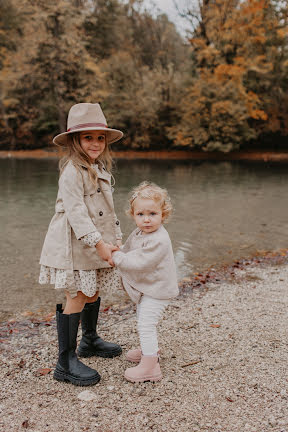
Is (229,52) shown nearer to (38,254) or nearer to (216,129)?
(216,129)

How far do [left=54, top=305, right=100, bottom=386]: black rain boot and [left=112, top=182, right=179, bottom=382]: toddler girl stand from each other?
277 millimetres

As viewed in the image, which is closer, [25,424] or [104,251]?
[25,424]

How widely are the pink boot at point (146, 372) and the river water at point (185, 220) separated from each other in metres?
1.81

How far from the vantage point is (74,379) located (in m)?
2.73

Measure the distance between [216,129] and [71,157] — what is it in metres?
25.1

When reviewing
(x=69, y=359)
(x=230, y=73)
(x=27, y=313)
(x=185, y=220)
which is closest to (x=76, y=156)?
(x=69, y=359)

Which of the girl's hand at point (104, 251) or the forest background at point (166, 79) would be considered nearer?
the girl's hand at point (104, 251)

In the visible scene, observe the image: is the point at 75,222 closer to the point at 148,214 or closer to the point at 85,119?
the point at 148,214

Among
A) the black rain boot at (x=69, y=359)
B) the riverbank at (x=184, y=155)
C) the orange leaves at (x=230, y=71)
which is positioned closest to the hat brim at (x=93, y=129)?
the black rain boot at (x=69, y=359)

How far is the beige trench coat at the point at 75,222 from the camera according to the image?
2.67 metres

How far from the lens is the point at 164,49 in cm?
3359

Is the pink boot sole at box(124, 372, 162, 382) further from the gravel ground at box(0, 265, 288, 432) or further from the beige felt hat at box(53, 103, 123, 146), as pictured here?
the beige felt hat at box(53, 103, 123, 146)

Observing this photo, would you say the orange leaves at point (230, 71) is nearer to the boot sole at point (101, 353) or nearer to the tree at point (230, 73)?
the tree at point (230, 73)

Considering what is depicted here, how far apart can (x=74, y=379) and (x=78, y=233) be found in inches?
39.3
